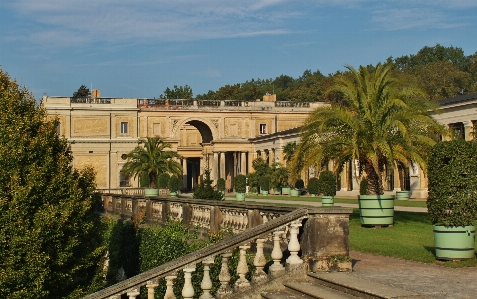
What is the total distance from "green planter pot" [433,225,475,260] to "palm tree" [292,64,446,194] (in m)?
7.53

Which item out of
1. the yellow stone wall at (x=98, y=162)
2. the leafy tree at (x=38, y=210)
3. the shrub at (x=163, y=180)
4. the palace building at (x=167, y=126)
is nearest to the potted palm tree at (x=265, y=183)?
the shrub at (x=163, y=180)

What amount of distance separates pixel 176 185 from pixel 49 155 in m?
33.2

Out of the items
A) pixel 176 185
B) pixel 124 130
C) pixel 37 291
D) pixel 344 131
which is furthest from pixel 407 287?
pixel 124 130

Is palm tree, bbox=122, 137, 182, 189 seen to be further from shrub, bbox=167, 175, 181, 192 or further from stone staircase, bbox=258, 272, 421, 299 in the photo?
stone staircase, bbox=258, 272, 421, 299

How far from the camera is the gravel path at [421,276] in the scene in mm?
7832

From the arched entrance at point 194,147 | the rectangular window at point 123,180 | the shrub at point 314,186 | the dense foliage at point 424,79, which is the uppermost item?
the dense foliage at point 424,79

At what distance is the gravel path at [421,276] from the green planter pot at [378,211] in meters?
6.54

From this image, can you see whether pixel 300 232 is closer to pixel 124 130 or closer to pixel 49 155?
pixel 49 155

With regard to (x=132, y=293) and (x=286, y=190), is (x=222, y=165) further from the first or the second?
(x=132, y=293)

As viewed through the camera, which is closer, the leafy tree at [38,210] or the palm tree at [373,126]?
the leafy tree at [38,210]

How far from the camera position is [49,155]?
12180 mm

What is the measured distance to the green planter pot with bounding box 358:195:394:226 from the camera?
17484 mm

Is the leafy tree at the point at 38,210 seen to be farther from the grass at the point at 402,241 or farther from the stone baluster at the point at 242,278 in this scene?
the grass at the point at 402,241

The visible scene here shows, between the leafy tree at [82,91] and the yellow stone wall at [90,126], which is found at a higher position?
the leafy tree at [82,91]
